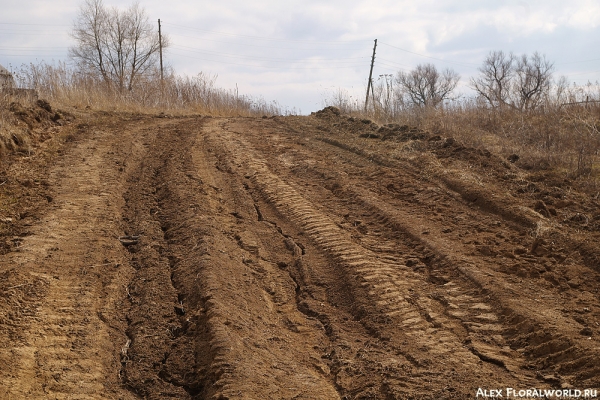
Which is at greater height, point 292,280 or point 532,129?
point 532,129

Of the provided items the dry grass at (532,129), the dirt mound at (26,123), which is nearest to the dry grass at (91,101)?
the dirt mound at (26,123)

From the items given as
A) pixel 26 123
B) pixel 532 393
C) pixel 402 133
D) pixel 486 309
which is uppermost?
pixel 26 123

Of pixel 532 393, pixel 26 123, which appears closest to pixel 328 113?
pixel 26 123

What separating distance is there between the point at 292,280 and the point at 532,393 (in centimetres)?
265

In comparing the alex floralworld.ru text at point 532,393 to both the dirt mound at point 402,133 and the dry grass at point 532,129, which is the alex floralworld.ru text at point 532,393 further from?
the dirt mound at point 402,133

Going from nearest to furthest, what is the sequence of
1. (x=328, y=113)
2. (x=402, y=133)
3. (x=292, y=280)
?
1. (x=292, y=280)
2. (x=402, y=133)
3. (x=328, y=113)

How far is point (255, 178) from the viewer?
891 centimetres

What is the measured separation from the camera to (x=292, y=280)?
18.2 feet

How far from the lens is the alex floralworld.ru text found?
11.1ft

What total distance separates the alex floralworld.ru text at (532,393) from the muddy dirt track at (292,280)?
0.07 metres

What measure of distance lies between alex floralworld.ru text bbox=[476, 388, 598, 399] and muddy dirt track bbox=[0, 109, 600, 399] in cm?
7

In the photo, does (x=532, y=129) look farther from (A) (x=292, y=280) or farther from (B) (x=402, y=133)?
(A) (x=292, y=280)

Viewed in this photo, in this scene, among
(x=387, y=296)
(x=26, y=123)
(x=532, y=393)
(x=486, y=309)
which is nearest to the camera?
(x=532, y=393)

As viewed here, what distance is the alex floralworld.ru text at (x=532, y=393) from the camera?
11.1 ft
